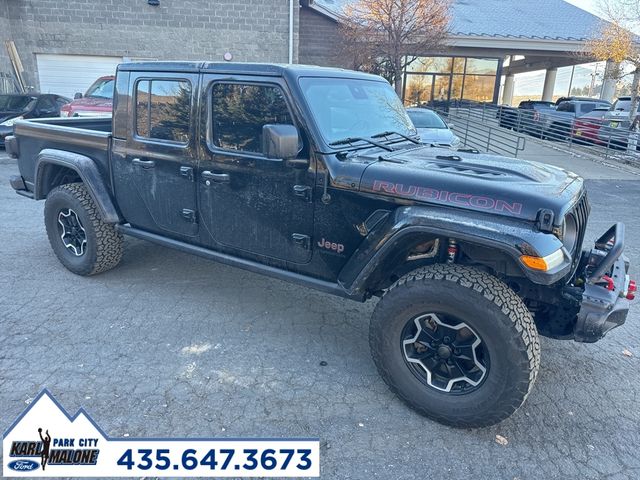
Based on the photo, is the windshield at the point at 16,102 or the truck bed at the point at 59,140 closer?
the truck bed at the point at 59,140

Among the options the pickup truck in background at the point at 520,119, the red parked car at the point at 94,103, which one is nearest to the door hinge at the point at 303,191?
the red parked car at the point at 94,103

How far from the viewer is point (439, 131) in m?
9.85

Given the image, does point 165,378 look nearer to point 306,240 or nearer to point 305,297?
point 306,240

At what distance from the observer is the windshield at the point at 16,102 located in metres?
11.7

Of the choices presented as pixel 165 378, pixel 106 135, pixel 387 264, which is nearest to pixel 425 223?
pixel 387 264

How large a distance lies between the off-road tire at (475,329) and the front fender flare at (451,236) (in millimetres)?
209

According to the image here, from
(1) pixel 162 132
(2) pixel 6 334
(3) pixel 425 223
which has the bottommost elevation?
(2) pixel 6 334

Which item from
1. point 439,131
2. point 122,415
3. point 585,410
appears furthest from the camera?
point 439,131

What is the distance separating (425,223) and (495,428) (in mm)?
1279

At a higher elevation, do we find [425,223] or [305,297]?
[425,223]

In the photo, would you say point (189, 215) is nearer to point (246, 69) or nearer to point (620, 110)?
point (246, 69)

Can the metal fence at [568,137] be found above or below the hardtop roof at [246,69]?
below

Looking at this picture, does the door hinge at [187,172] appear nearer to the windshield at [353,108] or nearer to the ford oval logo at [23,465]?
the windshield at [353,108]

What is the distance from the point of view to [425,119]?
35.4 ft
